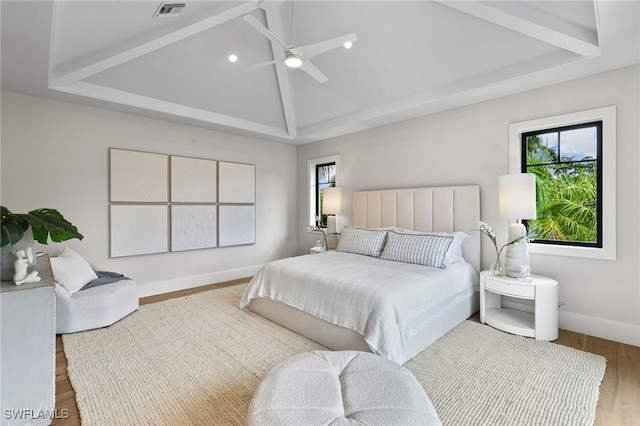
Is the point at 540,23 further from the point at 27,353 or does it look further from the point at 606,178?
the point at 27,353

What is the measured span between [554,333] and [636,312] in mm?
722

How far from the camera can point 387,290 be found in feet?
7.73

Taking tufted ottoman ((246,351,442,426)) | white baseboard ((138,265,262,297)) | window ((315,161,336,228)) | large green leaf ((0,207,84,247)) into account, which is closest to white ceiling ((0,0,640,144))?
window ((315,161,336,228))

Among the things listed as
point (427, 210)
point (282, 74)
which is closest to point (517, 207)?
point (427, 210)

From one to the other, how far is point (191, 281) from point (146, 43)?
3.27 m

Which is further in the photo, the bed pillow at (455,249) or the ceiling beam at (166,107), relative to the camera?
the ceiling beam at (166,107)

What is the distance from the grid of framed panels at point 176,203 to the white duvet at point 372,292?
178 cm

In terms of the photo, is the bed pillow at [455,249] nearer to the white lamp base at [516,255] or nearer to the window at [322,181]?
the white lamp base at [516,255]

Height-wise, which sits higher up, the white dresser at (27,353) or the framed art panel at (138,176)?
the framed art panel at (138,176)

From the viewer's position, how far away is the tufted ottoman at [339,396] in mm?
1227

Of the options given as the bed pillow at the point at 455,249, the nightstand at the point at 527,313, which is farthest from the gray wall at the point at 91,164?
the nightstand at the point at 527,313

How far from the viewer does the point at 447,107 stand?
12.5 ft

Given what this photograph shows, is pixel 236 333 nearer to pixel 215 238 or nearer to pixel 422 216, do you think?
pixel 215 238

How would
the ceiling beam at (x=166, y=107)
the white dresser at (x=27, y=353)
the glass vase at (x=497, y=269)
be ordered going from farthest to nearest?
the ceiling beam at (x=166, y=107) → the glass vase at (x=497, y=269) → the white dresser at (x=27, y=353)
